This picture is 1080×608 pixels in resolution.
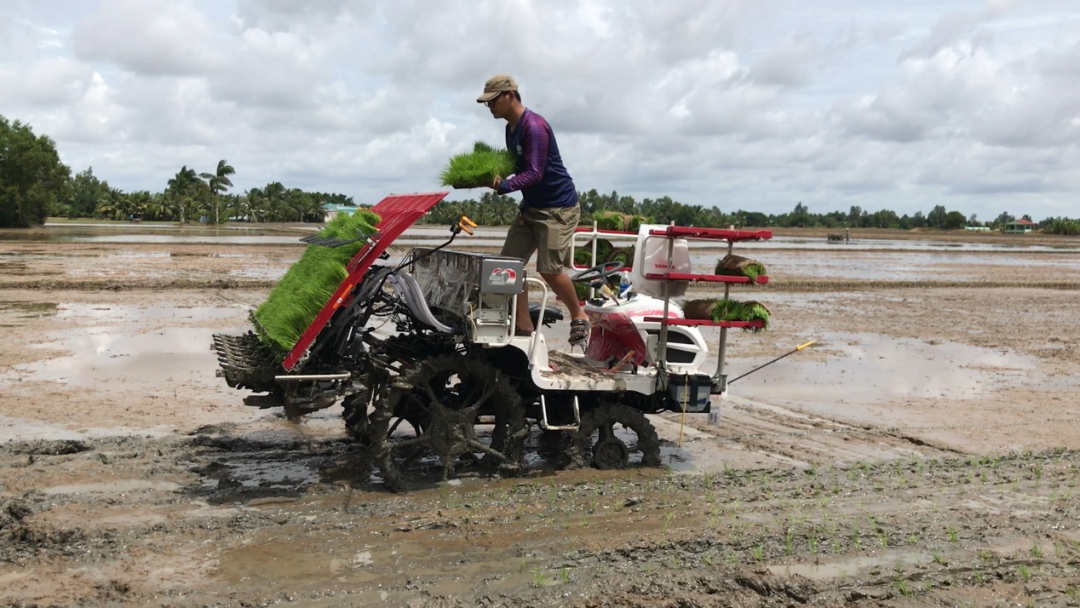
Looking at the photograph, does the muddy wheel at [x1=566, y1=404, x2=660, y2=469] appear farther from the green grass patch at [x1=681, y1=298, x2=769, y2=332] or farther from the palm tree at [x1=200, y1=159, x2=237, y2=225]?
the palm tree at [x1=200, y1=159, x2=237, y2=225]

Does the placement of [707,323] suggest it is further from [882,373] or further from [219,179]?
[219,179]

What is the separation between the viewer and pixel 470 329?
7.16 meters

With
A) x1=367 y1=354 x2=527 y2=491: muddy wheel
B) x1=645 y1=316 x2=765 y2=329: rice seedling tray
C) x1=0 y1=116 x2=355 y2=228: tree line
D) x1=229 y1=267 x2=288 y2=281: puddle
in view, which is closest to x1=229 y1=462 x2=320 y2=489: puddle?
x1=367 y1=354 x2=527 y2=491: muddy wheel

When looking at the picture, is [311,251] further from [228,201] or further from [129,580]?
[228,201]

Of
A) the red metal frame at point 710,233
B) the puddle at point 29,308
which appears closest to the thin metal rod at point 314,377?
the red metal frame at point 710,233

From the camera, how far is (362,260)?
678cm

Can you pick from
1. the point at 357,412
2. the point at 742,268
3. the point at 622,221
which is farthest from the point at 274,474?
the point at 742,268

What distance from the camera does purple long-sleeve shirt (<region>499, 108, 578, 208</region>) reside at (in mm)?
7297

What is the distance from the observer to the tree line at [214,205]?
58.1m

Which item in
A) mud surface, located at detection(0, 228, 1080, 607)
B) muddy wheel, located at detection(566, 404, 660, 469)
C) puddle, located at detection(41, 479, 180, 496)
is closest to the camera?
mud surface, located at detection(0, 228, 1080, 607)

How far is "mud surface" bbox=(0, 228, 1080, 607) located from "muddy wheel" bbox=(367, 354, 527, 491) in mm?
257

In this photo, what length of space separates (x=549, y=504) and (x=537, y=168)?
8.46 ft

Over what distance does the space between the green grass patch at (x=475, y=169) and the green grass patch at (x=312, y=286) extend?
66 cm

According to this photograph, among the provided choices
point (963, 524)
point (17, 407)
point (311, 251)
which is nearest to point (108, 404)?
point (17, 407)
